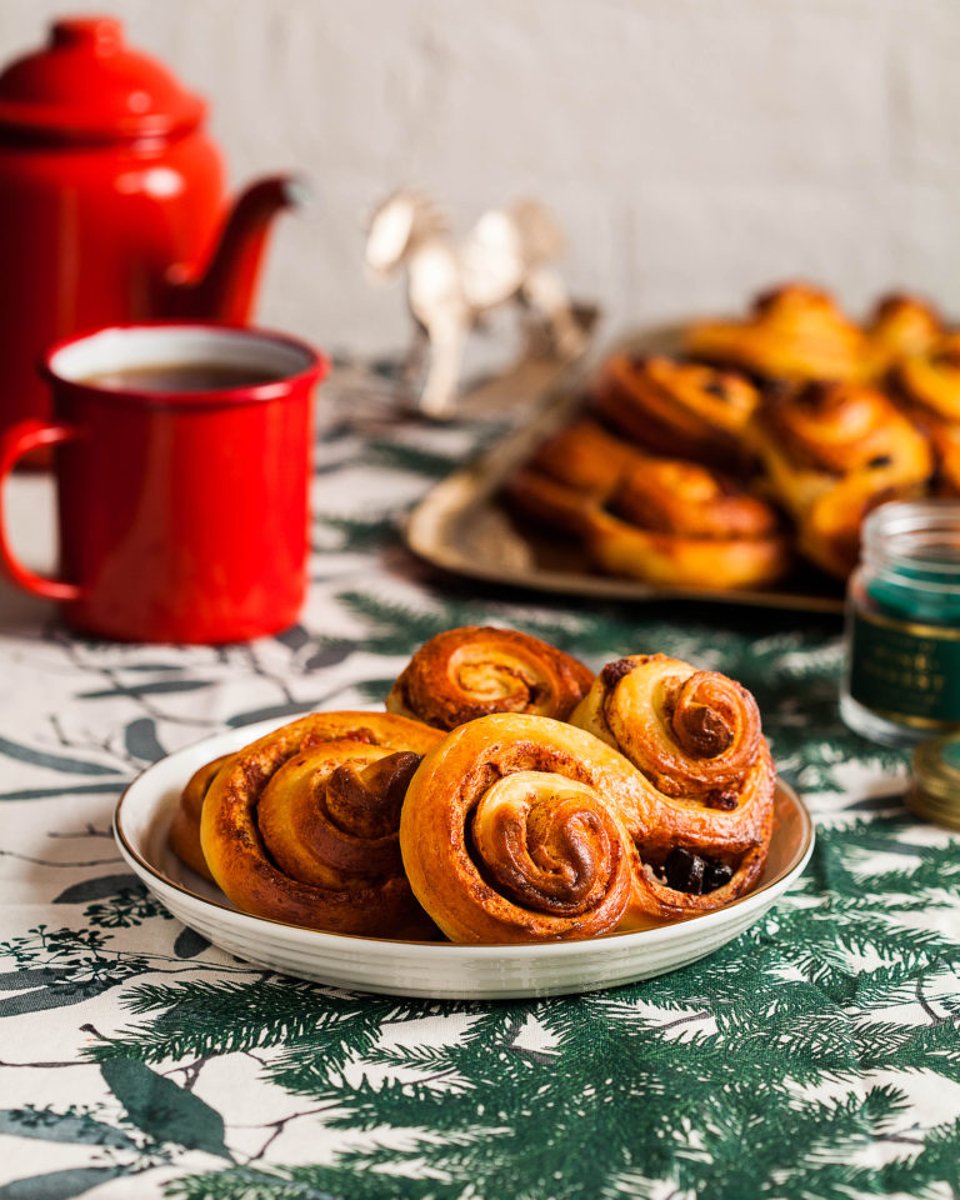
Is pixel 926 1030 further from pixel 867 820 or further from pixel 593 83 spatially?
pixel 593 83

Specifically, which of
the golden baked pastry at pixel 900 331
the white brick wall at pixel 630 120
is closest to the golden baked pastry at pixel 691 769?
the golden baked pastry at pixel 900 331

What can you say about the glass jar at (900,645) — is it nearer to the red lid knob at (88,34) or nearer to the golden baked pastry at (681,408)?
the golden baked pastry at (681,408)

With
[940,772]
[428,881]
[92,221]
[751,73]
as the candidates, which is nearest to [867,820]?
[940,772]

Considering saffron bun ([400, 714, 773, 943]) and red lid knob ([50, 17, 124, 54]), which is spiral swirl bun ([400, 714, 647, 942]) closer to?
saffron bun ([400, 714, 773, 943])

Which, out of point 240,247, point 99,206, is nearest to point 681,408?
point 240,247

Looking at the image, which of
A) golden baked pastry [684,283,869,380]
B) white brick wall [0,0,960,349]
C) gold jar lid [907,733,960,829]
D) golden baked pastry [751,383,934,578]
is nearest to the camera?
gold jar lid [907,733,960,829]

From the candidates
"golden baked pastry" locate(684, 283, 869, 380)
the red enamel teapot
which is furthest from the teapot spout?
"golden baked pastry" locate(684, 283, 869, 380)

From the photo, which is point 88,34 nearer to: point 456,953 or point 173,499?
point 173,499
